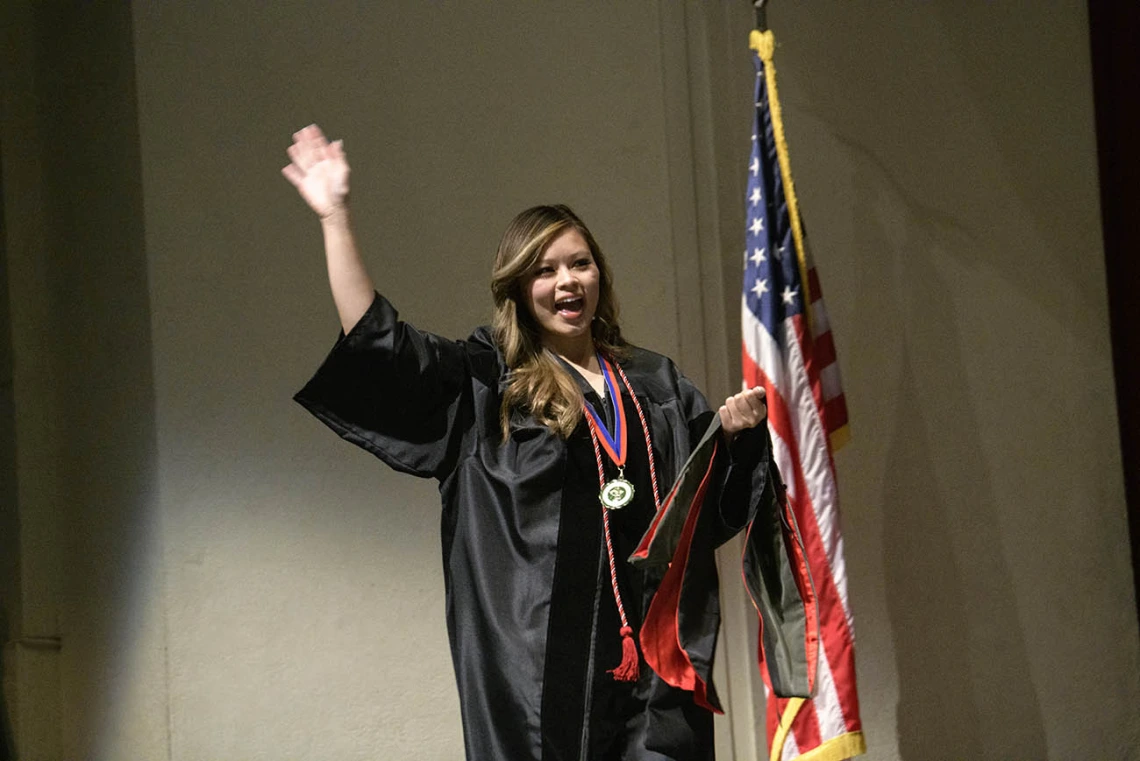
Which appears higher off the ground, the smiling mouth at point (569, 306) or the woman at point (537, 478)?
the smiling mouth at point (569, 306)

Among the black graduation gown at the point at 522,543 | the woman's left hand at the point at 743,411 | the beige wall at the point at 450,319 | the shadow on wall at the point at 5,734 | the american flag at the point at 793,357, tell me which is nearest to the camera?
the black graduation gown at the point at 522,543

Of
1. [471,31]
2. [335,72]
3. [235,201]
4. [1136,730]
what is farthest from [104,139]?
[1136,730]

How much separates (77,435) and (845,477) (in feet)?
7.21

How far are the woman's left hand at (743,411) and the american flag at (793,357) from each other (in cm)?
45

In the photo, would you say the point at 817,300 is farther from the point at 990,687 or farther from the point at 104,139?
the point at 104,139

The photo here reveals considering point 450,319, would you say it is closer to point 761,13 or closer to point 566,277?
point 566,277

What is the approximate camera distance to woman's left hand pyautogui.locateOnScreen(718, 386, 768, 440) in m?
2.59

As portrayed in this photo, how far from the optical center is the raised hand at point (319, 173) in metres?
2.51

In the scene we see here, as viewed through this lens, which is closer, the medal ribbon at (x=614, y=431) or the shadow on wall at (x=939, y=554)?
the medal ribbon at (x=614, y=431)

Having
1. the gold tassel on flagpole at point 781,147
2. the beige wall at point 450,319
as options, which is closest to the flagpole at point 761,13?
the gold tassel on flagpole at point 781,147

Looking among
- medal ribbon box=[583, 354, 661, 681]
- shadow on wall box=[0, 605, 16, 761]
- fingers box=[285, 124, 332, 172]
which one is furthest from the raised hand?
shadow on wall box=[0, 605, 16, 761]

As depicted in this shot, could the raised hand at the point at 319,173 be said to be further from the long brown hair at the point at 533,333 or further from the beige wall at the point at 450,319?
the beige wall at the point at 450,319

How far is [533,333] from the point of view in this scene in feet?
9.20

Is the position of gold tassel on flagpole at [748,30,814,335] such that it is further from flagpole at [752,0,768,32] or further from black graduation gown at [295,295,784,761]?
black graduation gown at [295,295,784,761]
